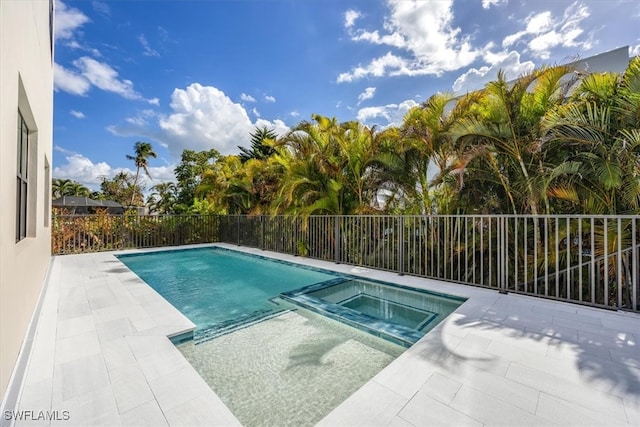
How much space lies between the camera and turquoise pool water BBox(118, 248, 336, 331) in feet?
13.6

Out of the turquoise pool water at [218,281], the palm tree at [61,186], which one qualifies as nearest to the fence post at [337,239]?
the turquoise pool water at [218,281]

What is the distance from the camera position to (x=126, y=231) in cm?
1040

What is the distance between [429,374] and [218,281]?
16.2ft

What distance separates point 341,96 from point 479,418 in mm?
10872

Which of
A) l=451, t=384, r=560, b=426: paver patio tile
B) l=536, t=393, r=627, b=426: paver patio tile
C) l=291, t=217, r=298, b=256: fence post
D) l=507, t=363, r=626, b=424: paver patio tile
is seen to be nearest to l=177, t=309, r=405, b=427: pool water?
l=451, t=384, r=560, b=426: paver patio tile

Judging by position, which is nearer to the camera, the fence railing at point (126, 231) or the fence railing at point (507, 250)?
the fence railing at point (507, 250)

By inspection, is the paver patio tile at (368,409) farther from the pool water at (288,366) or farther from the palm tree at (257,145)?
the palm tree at (257,145)

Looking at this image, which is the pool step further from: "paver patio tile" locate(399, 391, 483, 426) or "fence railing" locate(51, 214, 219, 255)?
"fence railing" locate(51, 214, 219, 255)

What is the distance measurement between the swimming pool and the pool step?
0.04 feet

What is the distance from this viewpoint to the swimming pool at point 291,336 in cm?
216

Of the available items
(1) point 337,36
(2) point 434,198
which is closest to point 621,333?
(2) point 434,198

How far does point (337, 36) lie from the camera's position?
28.9 feet

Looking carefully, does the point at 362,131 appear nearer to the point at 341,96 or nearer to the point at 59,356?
the point at 341,96

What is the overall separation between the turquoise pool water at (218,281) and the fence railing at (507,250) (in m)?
1.32
